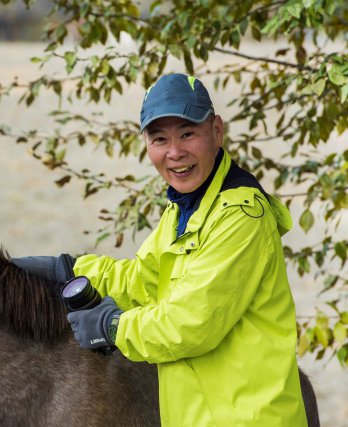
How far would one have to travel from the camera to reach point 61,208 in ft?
43.6

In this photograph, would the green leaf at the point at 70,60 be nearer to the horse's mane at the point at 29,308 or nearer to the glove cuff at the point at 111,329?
the horse's mane at the point at 29,308

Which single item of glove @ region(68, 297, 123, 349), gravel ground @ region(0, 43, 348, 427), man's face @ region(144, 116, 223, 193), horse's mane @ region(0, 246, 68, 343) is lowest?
gravel ground @ region(0, 43, 348, 427)

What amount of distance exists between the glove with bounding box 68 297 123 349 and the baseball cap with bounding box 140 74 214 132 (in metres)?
0.53

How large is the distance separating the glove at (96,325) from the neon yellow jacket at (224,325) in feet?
0.11

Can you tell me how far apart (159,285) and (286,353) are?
43 centimetres

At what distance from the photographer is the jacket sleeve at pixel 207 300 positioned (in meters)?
2.18

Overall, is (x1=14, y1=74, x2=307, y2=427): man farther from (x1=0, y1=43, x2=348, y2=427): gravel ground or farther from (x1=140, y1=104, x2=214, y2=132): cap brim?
(x1=0, y1=43, x2=348, y2=427): gravel ground

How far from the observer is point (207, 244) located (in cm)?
224

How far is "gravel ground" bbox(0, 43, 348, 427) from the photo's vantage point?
7447 millimetres

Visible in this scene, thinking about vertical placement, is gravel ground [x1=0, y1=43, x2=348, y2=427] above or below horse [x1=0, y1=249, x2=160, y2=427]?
below

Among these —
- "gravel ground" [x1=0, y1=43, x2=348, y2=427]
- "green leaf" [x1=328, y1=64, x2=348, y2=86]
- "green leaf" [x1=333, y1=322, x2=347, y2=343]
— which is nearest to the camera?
"green leaf" [x1=328, y1=64, x2=348, y2=86]

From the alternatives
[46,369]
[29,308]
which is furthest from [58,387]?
[29,308]

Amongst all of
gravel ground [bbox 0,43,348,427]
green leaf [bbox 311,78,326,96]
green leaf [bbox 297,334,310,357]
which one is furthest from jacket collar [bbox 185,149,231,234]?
gravel ground [bbox 0,43,348,427]

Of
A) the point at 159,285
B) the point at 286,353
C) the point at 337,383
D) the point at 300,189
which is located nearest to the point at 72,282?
the point at 159,285
